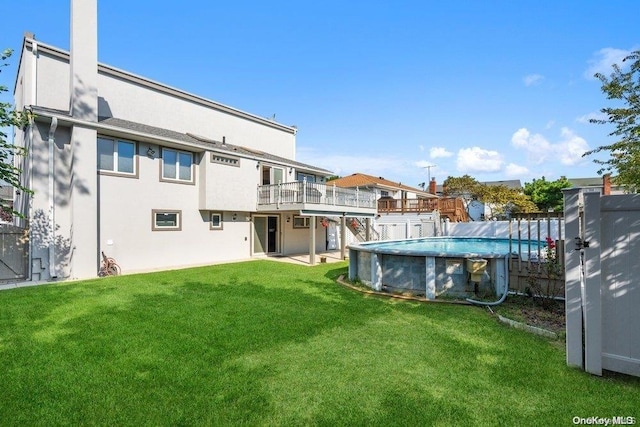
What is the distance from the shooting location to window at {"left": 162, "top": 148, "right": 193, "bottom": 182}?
13094 millimetres

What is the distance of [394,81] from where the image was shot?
1570cm

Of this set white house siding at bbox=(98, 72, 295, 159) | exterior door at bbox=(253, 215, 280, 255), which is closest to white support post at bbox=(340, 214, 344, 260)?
exterior door at bbox=(253, 215, 280, 255)

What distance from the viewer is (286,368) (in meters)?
3.90

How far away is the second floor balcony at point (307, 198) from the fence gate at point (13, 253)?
8648 mm

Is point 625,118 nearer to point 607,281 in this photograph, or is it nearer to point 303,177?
point 607,281

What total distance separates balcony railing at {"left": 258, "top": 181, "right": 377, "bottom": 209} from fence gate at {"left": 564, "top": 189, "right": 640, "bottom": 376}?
37.2 feet

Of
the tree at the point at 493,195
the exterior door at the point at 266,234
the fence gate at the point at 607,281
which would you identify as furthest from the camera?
the tree at the point at 493,195

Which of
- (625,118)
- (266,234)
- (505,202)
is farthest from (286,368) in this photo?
(505,202)

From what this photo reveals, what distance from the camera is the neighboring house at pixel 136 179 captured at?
10.4 metres

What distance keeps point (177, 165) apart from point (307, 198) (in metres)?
5.69

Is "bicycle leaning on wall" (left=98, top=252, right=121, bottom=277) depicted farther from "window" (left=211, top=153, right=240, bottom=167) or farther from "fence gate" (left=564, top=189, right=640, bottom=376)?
"fence gate" (left=564, top=189, right=640, bottom=376)

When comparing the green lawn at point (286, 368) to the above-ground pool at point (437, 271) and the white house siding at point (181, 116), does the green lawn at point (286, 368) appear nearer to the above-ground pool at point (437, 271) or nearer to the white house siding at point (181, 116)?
the above-ground pool at point (437, 271)

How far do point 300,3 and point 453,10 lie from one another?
558cm

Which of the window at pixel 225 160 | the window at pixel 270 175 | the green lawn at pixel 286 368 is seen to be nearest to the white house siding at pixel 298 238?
the window at pixel 270 175
